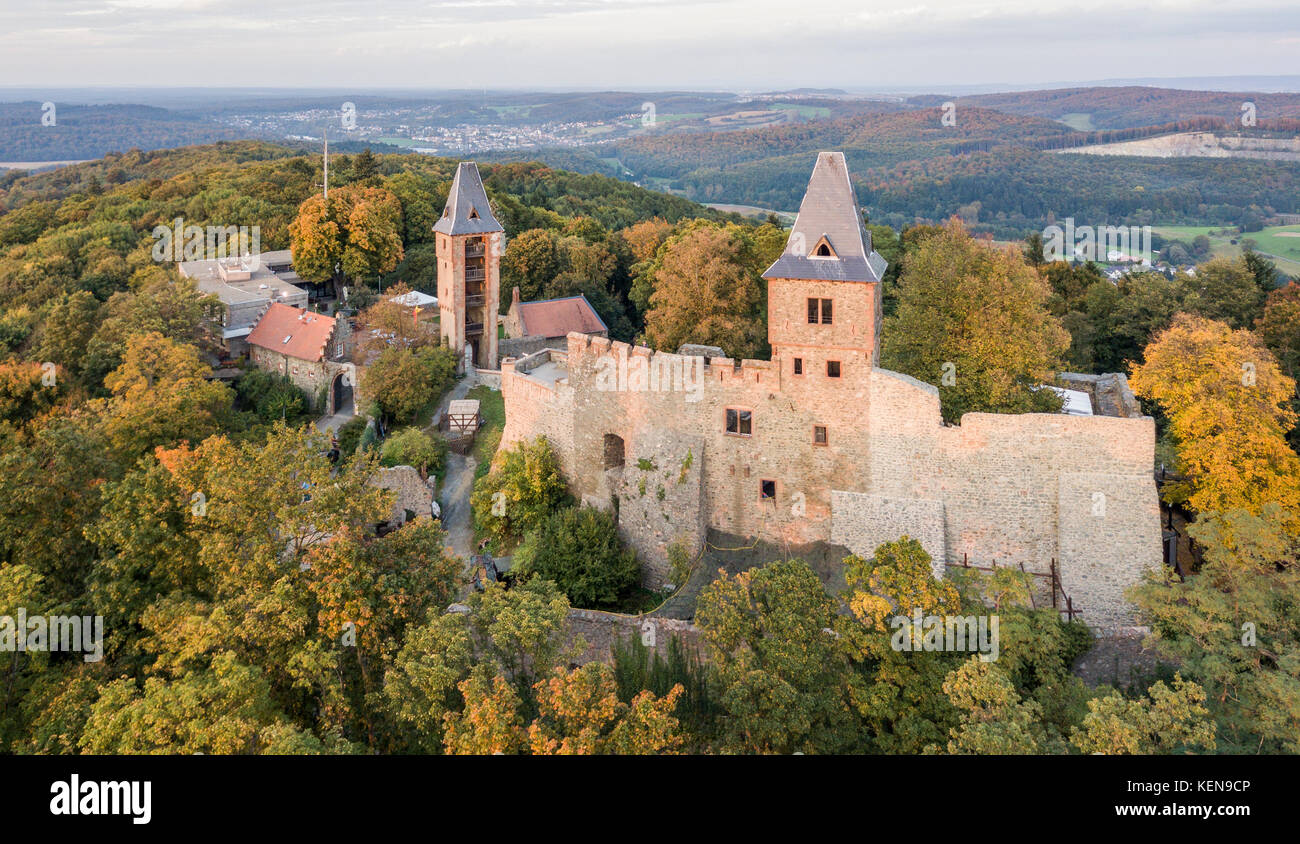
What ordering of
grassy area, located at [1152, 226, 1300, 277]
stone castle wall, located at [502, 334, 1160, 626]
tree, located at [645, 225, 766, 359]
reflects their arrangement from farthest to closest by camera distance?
1. grassy area, located at [1152, 226, 1300, 277]
2. tree, located at [645, 225, 766, 359]
3. stone castle wall, located at [502, 334, 1160, 626]

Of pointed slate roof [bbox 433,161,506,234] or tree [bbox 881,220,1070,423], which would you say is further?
pointed slate roof [bbox 433,161,506,234]

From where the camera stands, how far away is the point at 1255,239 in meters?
70.4

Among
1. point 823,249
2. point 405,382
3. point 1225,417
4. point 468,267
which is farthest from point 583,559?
point 468,267

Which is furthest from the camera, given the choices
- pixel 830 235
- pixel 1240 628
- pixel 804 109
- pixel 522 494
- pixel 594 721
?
pixel 804 109

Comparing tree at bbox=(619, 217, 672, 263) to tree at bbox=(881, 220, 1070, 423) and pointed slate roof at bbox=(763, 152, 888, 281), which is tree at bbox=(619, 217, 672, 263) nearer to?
tree at bbox=(881, 220, 1070, 423)

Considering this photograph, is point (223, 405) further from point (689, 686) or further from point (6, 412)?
point (689, 686)

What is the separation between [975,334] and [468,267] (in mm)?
22615

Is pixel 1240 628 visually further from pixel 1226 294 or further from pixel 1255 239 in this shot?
pixel 1255 239

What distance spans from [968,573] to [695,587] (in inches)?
303

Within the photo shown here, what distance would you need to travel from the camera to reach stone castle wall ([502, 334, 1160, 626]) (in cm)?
2392

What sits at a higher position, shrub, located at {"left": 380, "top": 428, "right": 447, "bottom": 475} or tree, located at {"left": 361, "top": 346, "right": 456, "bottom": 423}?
tree, located at {"left": 361, "top": 346, "right": 456, "bottom": 423}

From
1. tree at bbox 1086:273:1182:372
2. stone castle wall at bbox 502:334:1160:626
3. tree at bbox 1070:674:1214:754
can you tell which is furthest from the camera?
tree at bbox 1086:273:1182:372

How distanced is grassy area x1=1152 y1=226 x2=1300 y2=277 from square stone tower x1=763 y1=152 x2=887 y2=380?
1944 inches

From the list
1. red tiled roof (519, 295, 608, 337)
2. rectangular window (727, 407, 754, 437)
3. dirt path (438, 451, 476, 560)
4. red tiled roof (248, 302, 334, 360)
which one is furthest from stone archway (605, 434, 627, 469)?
red tiled roof (248, 302, 334, 360)
